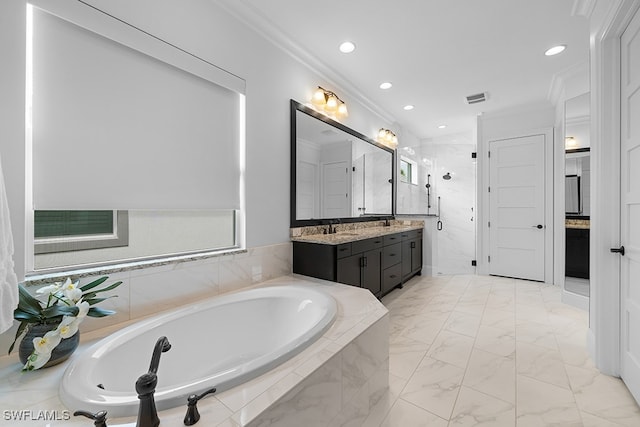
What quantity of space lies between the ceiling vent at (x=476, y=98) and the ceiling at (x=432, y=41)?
0.09 metres

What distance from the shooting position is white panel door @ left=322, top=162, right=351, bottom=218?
2.99 metres

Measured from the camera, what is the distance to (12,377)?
1028 mm

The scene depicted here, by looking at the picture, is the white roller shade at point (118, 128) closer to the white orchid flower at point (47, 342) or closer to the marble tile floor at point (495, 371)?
the white orchid flower at point (47, 342)

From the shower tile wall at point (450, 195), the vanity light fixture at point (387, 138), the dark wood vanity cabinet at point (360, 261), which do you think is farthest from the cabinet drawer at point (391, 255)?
the vanity light fixture at point (387, 138)

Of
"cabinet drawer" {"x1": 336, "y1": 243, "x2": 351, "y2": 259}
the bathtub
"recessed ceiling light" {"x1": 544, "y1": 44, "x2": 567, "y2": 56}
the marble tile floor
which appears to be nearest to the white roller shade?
the bathtub

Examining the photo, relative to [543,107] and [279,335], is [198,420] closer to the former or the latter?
[279,335]

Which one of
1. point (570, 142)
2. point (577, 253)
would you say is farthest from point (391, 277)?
point (570, 142)

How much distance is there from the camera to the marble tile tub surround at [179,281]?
148 cm

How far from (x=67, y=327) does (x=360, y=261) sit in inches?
84.6

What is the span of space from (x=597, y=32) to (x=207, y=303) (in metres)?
3.14

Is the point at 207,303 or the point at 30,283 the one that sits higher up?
the point at 30,283

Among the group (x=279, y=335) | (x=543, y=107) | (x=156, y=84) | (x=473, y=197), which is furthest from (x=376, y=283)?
(x=543, y=107)

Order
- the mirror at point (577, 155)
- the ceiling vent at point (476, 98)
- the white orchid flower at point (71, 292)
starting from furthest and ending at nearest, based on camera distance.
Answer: the ceiling vent at point (476, 98)
the mirror at point (577, 155)
the white orchid flower at point (71, 292)

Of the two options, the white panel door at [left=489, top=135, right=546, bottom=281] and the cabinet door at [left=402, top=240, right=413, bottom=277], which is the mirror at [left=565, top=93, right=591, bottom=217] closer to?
the white panel door at [left=489, top=135, right=546, bottom=281]
